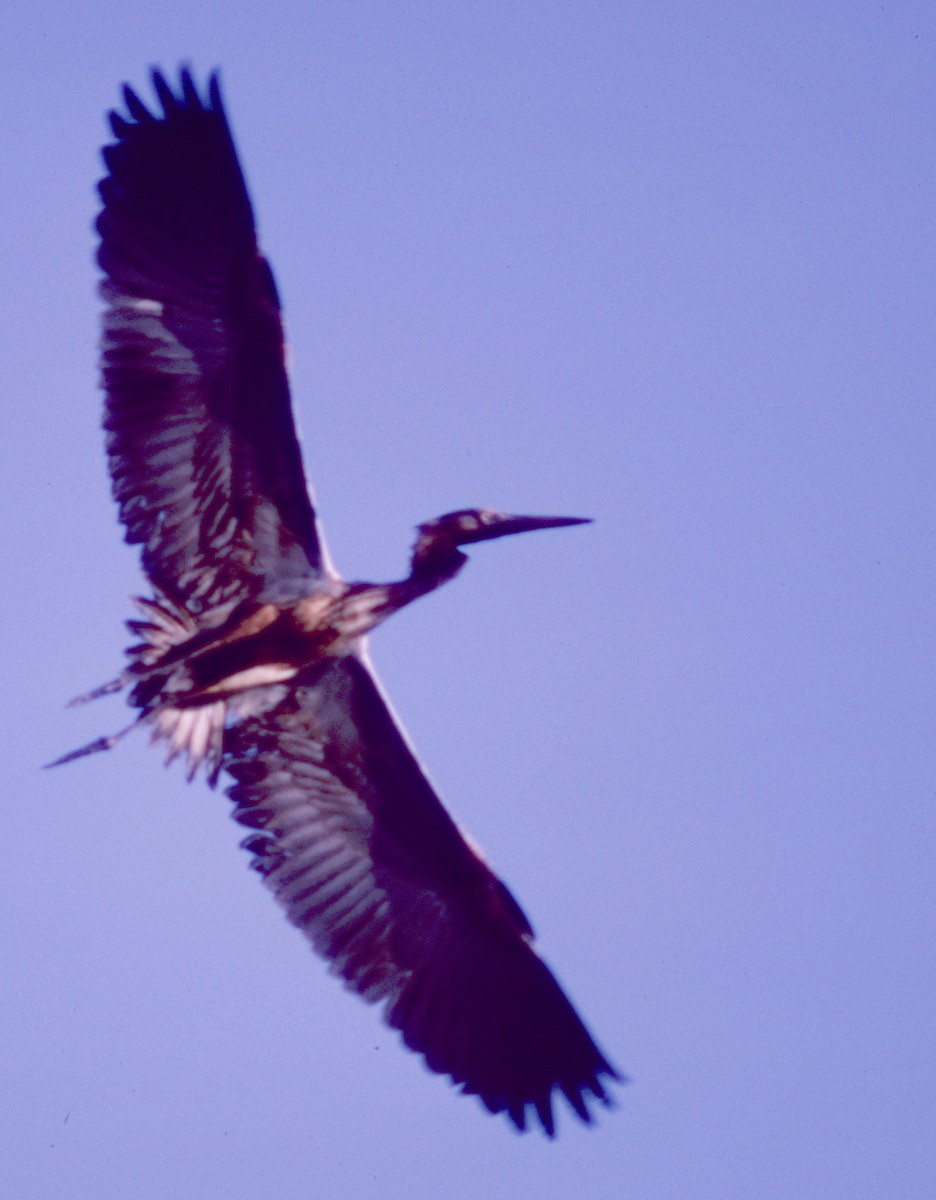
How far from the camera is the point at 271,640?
24.5 feet

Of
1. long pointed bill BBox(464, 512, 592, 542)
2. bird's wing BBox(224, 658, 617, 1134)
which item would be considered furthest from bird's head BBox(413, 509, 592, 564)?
bird's wing BBox(224, 658, 617, 1134)

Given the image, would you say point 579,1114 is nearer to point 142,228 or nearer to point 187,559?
point 187,559

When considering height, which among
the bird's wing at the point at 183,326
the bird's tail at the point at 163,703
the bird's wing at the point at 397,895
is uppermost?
the bird's wing at the point at 183,326

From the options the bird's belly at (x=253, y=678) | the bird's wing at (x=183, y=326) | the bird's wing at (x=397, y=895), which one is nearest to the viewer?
the bird's wing at (x=183, y=326)

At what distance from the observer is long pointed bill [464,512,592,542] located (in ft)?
25.0

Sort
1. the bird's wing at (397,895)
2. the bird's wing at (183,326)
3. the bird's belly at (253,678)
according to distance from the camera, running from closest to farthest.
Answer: the bird's wing at (183,326)
the bird's belly at (253,678)
the bird's wing at (397,895)

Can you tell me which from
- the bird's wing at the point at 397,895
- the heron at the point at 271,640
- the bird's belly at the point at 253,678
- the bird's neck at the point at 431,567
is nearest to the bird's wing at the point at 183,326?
the heron at the point at 271,640

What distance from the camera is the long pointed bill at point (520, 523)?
761cm

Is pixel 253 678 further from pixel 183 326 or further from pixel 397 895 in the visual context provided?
pixel 183 326

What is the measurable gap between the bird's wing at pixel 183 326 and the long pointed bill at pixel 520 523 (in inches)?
36.9

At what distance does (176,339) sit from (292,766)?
Result: 2.40 meters

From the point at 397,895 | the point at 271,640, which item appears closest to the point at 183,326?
the point at 271,640

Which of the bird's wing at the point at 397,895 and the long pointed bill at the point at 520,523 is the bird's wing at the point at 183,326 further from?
the bird's wing at the point at 397,895

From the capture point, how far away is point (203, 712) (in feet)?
25.0
